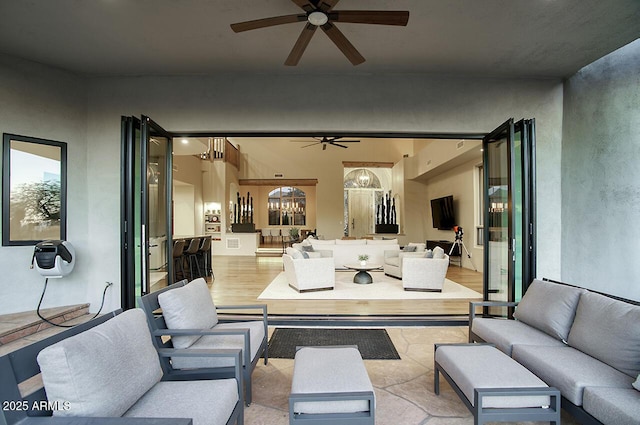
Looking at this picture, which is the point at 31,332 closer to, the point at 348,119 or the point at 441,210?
the point at 348,119

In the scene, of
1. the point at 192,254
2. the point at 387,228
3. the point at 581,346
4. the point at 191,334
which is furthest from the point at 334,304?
the point at 387,228

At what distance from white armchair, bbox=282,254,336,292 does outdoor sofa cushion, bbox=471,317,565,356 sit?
316cm

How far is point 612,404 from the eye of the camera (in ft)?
5.23

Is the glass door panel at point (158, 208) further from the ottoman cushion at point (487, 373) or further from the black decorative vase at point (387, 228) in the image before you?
the black decorative vase at point (387, 228)

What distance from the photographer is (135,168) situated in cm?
384

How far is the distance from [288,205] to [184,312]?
1465 centimetres

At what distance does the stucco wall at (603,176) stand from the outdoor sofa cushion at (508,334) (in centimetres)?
186

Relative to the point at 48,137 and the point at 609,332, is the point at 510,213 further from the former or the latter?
the point at 48,137

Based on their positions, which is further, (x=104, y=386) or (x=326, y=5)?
(x=326, y=5)

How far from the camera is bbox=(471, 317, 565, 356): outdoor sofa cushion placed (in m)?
2.42

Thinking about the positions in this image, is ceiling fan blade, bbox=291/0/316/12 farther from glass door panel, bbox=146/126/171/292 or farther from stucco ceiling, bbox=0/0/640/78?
glass door panel, bbox=146/126/171/292

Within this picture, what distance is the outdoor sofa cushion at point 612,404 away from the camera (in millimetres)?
1523

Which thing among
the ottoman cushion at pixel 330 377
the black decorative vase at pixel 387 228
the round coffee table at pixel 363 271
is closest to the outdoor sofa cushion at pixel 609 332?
the ottoman cushion at pixel 330 377

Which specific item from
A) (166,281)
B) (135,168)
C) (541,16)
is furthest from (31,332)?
(541,16)
